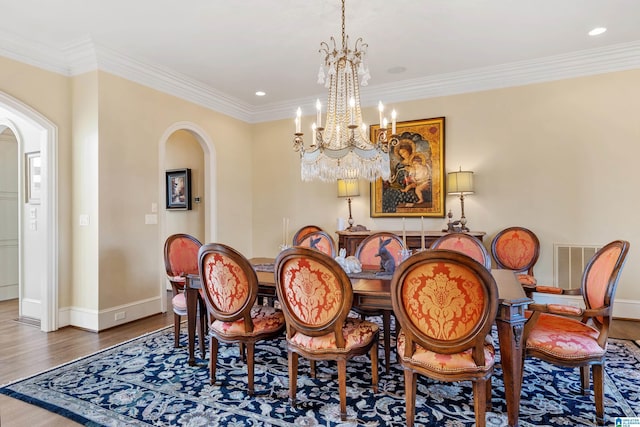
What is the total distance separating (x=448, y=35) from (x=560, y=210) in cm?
240

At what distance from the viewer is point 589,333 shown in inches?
83.2

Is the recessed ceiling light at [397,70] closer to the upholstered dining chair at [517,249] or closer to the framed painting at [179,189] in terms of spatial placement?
the upholstered dining chair at [517,249]

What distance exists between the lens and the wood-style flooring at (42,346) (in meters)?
2.11

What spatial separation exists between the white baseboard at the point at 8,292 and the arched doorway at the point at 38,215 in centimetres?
133

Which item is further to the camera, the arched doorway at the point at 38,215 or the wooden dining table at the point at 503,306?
the arched doorway at the point at 38,215

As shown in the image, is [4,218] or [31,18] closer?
[31,18]

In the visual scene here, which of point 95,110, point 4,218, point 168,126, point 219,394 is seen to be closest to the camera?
point 219,394

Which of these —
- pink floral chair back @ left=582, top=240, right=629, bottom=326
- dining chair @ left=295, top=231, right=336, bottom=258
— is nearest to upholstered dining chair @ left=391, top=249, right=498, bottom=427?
pink floral chair back @ left=582, top=240, right=629, bottom=326

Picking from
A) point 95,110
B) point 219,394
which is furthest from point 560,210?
point 95,110

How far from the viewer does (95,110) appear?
3.73 metres

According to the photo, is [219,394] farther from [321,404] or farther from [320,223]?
[320,223]

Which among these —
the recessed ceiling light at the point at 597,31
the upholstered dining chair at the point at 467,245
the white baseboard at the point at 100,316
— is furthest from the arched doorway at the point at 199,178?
the recessed ceiling light at the point at 597,31

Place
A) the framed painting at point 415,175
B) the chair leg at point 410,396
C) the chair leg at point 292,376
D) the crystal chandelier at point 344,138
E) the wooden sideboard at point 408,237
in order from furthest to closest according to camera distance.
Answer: the framed painting at point 415,175
the wooden sideboard at point 408,237
the crystal chandelier at point 344,138
the chair leg at point 292,376
the chair leg at point 410,396

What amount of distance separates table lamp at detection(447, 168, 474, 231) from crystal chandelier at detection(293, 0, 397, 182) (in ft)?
6.02
